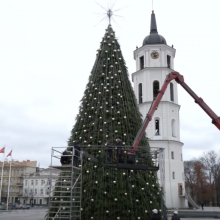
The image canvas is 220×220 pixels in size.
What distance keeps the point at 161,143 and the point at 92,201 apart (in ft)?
88.8

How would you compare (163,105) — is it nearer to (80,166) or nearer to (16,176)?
(80,166)

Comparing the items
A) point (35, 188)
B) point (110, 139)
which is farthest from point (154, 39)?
point (35, 188)

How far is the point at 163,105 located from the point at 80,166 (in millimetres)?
28234

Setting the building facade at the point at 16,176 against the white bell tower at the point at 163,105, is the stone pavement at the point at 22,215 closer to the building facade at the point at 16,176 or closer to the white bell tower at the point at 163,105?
the white bell tower at the point at 163,105

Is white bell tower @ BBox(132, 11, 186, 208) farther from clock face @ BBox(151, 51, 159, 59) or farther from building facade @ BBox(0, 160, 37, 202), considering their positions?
building facade @ BBox(0, 160, 37, 202)

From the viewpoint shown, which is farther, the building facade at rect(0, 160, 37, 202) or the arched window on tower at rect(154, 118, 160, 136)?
the building facade at rect(0, 160, 37, 202)

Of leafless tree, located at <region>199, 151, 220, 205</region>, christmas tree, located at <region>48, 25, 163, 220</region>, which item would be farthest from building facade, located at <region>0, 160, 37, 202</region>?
christmas tree, located at <region>48, 25, 163, 220</region>

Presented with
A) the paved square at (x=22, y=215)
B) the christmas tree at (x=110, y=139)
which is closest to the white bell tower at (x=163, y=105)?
the paved square at (x=22, y=215)

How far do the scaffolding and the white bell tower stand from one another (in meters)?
25.6

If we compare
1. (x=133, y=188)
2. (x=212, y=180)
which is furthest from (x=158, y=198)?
(x=212, y=180)

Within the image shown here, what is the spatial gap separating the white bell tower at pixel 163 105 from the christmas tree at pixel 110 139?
2411 centimetres

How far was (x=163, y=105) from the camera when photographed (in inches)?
1607

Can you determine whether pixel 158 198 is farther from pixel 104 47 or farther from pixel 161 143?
pixel 161 143

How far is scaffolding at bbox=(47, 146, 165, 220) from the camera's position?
12594mm
